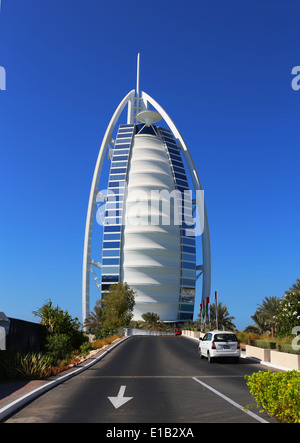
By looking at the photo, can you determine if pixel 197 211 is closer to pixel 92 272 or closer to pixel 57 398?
pixel 92 272

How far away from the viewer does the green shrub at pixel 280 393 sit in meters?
7.61

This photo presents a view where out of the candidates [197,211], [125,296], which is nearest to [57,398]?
[125,296]

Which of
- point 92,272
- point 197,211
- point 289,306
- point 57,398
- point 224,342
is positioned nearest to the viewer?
point 57,398

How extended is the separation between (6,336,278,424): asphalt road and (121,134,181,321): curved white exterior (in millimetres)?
89025

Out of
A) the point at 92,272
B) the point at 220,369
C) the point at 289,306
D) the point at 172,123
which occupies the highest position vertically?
the point at 172,123

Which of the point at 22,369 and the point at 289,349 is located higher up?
the point at 289,349

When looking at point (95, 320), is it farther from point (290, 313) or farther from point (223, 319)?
point (290, 313)

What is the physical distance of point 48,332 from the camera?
2705 cm

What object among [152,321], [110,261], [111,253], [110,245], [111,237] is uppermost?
[111,237]

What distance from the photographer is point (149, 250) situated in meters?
109

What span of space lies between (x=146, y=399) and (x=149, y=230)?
99.1 metres

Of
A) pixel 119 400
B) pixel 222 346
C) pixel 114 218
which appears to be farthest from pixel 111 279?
pixel 119 400
